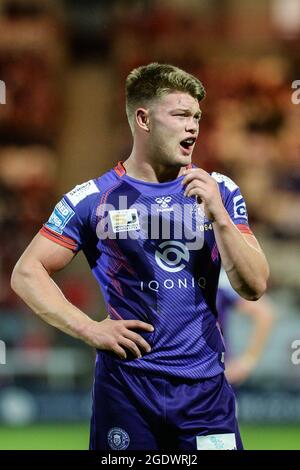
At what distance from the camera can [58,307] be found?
387cm

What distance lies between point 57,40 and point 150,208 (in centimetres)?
1325

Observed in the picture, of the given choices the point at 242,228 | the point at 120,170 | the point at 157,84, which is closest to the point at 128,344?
the point at 242,228

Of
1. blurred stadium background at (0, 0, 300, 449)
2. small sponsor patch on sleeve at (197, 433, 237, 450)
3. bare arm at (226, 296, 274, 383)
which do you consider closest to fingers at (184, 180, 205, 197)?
small sponsor patch on sleeve at (197, 433, 237, 450)

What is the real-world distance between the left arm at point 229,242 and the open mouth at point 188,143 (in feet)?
0.58

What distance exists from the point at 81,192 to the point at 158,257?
0.42 meters

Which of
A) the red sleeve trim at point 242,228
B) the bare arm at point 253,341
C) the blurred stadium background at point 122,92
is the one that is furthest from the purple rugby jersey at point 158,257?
the blurred stadium background at point 122,92

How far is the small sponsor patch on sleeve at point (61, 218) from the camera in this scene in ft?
13.0

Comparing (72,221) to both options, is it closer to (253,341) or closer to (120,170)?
(120,170)

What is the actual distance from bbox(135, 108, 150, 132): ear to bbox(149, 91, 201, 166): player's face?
0.21 ft

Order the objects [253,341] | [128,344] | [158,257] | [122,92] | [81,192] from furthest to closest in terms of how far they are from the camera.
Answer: [122,92] < [253,341] < [81,192] < [158,257] < [128,344]

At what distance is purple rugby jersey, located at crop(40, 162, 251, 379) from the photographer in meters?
3.88

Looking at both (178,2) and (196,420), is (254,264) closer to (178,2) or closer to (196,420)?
(196,420)

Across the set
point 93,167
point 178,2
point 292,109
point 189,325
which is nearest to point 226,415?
point 189,325

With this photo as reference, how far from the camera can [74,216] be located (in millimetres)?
3979
